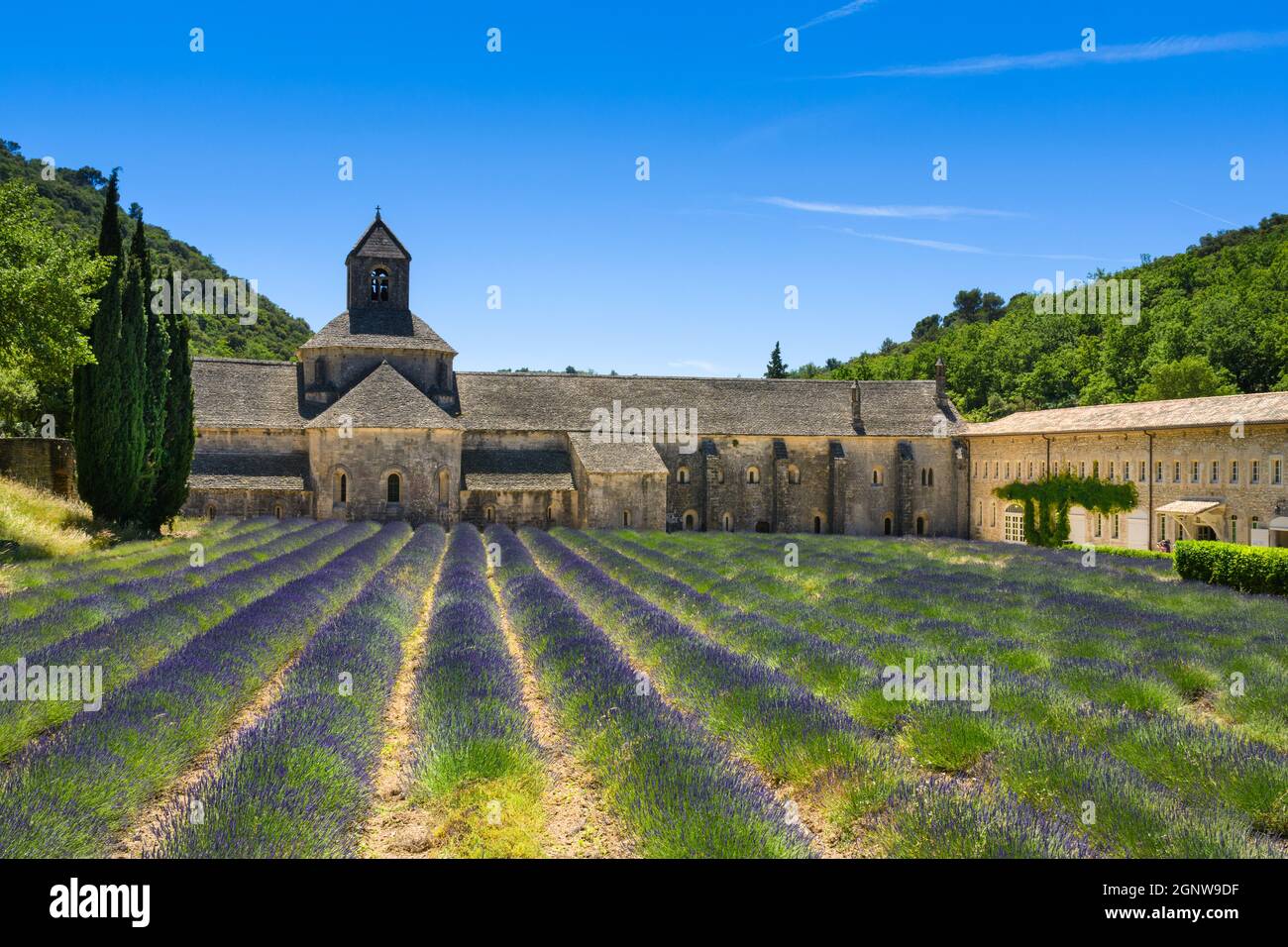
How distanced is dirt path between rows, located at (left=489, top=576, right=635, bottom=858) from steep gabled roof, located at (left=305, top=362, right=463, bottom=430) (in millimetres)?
28064

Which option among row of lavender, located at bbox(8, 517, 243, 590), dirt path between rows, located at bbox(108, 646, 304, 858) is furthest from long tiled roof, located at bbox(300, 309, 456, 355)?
dirt path between rows, located at bbox(108, 646, 304, 858)

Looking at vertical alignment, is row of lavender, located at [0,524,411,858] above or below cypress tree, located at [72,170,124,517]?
below

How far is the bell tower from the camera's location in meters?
41.0

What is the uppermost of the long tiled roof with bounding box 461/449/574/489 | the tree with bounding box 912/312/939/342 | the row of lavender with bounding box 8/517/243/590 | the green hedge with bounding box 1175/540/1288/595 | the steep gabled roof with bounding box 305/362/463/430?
the tree with bounding box 912/312/939/342

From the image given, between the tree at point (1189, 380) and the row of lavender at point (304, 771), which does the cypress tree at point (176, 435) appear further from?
the tree at point (1189, 380)

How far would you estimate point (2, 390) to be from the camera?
3316 cm

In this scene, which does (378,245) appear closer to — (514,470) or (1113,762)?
(514,470)

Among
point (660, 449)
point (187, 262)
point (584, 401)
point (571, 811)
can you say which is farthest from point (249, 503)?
point (187, 262)

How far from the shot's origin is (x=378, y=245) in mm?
41688

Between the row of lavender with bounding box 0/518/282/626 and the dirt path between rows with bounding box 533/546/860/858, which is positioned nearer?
the dirt path between rows with bounding box 533/546/860/858

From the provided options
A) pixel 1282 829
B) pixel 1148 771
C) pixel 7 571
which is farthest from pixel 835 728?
pixel 7 571

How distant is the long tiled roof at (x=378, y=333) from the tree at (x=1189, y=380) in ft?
140

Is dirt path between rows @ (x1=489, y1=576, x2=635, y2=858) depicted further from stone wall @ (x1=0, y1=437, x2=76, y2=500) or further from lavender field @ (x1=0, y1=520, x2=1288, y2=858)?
stone wall @ (x1=0, y1=437, x2=76, y2=500)

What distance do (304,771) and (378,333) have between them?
37.5 meters
